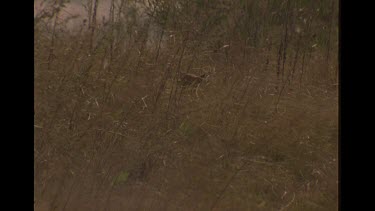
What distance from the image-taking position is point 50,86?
2143mm

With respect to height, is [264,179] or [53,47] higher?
[53,47]

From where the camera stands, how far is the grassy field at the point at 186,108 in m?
2.03

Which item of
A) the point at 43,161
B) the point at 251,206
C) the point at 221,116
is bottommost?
the point at 251,206

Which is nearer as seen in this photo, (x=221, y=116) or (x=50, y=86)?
(x=50, y=86)

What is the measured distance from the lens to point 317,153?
7.36 feet

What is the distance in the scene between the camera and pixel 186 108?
227 centimetres

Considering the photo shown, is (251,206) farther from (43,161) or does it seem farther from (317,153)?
(43,161)

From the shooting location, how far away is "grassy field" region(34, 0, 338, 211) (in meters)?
2.03
